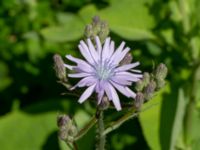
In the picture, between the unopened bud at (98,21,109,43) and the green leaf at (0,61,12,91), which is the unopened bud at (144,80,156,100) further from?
the green leaf at (0,61,12,91)

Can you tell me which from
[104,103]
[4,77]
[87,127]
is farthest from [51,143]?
[104,103]

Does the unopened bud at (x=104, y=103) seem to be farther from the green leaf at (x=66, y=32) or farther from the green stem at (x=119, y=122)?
the green leaf at (x=66, y=32)

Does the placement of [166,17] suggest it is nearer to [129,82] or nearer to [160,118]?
[160,118]

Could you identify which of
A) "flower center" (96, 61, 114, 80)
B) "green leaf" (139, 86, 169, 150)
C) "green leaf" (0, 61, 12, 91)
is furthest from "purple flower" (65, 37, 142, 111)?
"green leaf" (0, 61, 12, 91)

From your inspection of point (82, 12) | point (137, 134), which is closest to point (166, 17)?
point (82, 12)

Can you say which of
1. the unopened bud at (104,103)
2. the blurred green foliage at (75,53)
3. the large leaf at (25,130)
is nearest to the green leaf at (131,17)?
the blurred green foliage at (75,53)

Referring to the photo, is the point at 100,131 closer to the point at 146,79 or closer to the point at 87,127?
the point at 87,127
